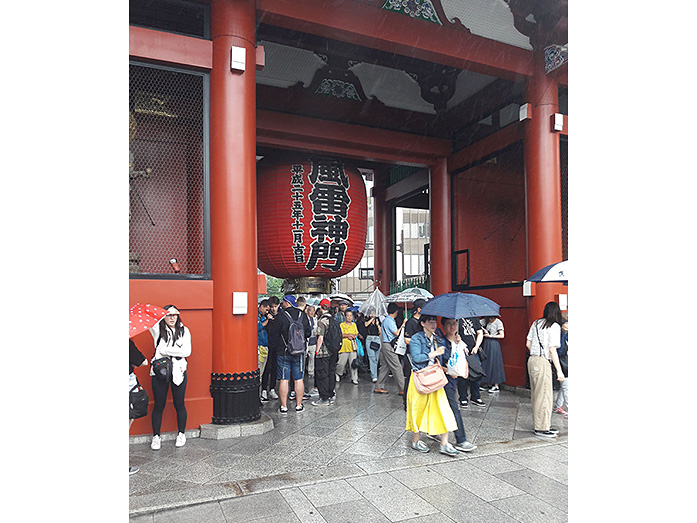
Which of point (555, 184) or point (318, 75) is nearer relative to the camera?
point (555, 184)

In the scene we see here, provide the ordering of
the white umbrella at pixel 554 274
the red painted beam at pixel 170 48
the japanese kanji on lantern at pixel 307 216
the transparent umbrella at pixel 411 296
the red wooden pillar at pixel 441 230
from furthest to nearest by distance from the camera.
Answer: the red wooden pillar at pixel 441 230 → the transparent umbrella at pixel 411 296 → the japanese kanji on lantern at pixel 307 216 → the white umbrella at pixel 554 274 → the red painted beam at pixel 170 48

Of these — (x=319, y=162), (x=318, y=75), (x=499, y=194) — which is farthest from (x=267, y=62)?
(x=499, y=194)

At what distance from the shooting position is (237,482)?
14.3ft

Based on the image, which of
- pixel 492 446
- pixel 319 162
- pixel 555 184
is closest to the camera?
pixel 492 446

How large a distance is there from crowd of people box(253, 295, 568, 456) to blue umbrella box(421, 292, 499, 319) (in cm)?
17

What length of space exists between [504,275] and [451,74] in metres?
4.67

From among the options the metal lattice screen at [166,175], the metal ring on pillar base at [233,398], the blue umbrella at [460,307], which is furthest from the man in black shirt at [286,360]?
the blue umbrella at [460,307]

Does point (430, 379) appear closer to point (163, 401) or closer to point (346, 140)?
point (163, 401)

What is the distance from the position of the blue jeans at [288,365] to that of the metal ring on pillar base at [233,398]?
3.05ft

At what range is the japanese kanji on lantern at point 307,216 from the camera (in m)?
9.34

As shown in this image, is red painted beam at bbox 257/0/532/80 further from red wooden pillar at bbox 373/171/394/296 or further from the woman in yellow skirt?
red wooden pillar at bbox 373/171/394/296

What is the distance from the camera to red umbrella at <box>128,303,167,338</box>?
15.0ft

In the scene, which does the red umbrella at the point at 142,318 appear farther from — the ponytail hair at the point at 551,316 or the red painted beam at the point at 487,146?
the red painted beam at the point at 487,146

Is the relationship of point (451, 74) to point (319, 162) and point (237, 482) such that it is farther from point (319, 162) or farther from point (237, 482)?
point (237, 482)
